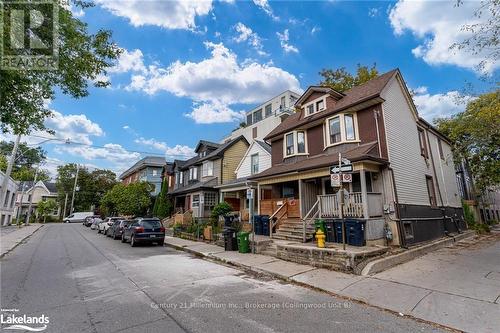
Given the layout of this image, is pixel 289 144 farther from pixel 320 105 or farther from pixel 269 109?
pixel 269 109

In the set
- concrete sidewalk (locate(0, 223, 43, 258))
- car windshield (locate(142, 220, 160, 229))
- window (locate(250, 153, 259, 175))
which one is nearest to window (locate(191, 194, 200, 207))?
window (locate(250, 153, 259, 175))

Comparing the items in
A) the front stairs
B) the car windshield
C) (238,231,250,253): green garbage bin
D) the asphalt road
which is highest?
the car windshield

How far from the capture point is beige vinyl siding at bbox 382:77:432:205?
1259cm

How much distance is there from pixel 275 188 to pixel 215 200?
997 centimetres

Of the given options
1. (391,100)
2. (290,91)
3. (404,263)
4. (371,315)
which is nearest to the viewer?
(371,315)

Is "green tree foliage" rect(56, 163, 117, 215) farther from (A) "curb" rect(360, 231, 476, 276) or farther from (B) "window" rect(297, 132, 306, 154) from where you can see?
(A) "curb" rect(360, 231, 476, 276)

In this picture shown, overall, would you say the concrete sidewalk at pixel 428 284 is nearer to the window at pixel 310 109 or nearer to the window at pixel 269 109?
the window at pixel 310 109

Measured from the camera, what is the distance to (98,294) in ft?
20.7

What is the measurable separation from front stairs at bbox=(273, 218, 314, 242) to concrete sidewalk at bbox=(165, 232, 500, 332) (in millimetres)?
2024

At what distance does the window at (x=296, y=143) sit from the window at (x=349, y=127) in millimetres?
3022

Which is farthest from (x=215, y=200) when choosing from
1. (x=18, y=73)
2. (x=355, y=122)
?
(x=18, y=73)

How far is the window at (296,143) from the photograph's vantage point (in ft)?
53.9

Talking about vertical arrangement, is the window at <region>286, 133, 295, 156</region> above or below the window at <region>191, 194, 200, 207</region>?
above

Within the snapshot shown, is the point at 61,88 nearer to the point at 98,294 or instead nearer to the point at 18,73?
the point at 18,73
